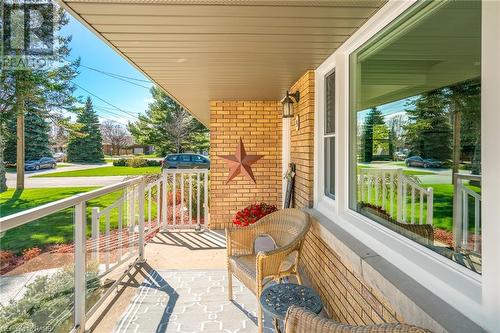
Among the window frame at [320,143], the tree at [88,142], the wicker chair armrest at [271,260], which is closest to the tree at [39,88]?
the tree at [88,142]

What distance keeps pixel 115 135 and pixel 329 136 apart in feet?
90.5

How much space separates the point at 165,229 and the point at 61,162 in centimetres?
1880

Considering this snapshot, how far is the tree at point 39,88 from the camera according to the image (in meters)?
11.8

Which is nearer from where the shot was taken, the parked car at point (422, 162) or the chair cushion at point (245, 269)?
the parked car at point (422, 162)

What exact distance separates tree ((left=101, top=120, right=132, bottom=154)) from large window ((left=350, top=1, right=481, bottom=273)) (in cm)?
2726

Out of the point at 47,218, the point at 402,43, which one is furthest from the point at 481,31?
the point at 47,218

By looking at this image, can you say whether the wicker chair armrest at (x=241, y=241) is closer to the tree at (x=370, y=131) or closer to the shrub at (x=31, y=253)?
the tree at (x=370, y=131)

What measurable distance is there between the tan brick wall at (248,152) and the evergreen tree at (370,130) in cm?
306

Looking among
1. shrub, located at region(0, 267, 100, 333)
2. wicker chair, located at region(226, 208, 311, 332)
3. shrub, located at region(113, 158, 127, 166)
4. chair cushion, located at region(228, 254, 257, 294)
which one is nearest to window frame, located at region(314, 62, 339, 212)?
wicker chair, located at region(226, 208, 311, 332)

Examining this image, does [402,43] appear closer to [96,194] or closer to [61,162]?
[96,194]

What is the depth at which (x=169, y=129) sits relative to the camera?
24.9 meters

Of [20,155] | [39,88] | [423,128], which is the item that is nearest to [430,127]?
[423,128]

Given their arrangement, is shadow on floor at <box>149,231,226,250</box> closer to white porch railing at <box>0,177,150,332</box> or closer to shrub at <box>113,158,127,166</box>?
white porch railing at <box>0,177,150,332</box>

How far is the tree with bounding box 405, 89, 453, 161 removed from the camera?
1.67 m
